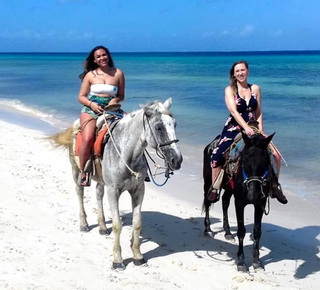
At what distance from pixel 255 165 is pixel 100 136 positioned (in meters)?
1.94

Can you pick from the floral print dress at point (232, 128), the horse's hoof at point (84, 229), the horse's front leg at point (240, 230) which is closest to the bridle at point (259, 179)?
the horse's front leg at point (240, 230)

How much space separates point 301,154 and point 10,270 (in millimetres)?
8915

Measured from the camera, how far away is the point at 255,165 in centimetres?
514

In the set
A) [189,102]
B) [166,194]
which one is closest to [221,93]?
[189,102]

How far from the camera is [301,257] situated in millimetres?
6191

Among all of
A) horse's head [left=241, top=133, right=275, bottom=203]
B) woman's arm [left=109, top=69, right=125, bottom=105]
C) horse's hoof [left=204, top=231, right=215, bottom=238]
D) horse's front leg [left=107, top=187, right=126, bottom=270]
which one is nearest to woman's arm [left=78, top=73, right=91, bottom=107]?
woman's arm [left=109, top=69, right=125, bottom=105]

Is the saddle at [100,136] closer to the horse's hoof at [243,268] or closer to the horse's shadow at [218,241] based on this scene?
the horse's shadow at [218,241]

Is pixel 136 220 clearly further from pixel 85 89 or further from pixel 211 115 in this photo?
pixel 211 115

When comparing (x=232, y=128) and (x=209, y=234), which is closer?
(x=232, y=128)

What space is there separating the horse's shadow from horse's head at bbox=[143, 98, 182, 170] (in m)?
1.78

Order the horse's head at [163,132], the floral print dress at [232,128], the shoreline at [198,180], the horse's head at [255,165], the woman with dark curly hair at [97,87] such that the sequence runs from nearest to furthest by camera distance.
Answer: the horse's head at [163,132], the horse's head at [255,165], the floral print dress at [232,128], the woman with dark curly hair at [97,87], the shoreline at [198,180]

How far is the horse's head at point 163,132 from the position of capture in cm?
473

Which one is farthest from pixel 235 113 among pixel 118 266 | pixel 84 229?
pixel 84 229

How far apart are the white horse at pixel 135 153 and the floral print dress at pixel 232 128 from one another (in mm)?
1069
